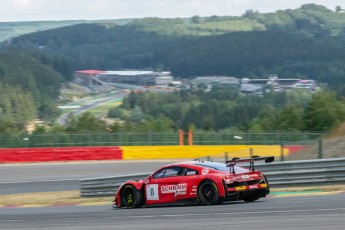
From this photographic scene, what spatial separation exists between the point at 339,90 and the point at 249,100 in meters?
16.4

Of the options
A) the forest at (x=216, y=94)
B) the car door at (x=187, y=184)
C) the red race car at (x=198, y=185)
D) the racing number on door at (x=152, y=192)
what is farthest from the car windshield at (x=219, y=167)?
the forest at (x=216, y=94)

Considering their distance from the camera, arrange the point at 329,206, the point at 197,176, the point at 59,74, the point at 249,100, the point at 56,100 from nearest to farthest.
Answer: the point at 329,206
the point at 197,176
the point at 249,100
the point at 56,100
the point at 59,74

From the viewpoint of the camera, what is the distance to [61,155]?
43281 mm

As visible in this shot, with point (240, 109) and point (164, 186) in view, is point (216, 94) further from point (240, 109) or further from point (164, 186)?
point (164, 186)

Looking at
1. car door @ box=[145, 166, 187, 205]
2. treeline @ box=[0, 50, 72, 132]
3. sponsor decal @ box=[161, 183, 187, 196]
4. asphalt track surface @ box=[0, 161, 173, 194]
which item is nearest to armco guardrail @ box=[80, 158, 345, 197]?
car door @ box=[145, 166, 187, 205]

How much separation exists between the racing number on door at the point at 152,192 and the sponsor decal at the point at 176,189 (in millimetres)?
187

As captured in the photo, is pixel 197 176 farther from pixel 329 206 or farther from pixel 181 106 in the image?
pixel 181 106

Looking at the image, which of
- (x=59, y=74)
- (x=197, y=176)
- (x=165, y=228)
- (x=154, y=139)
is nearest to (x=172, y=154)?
(x=154, y=139)

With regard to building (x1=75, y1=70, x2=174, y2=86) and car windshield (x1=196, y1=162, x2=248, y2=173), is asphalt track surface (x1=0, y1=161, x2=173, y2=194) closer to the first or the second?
car windshield (x1=196, y1=162, x2=248, y2=173)

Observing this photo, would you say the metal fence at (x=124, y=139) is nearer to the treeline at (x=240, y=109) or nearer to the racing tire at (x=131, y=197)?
the treeline at (x=240, y=109)

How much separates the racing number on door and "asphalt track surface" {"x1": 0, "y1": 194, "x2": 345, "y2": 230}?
303 mm

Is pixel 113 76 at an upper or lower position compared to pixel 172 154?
upper

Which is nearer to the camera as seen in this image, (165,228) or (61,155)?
(165,228)

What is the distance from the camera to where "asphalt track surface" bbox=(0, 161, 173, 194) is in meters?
30.9
